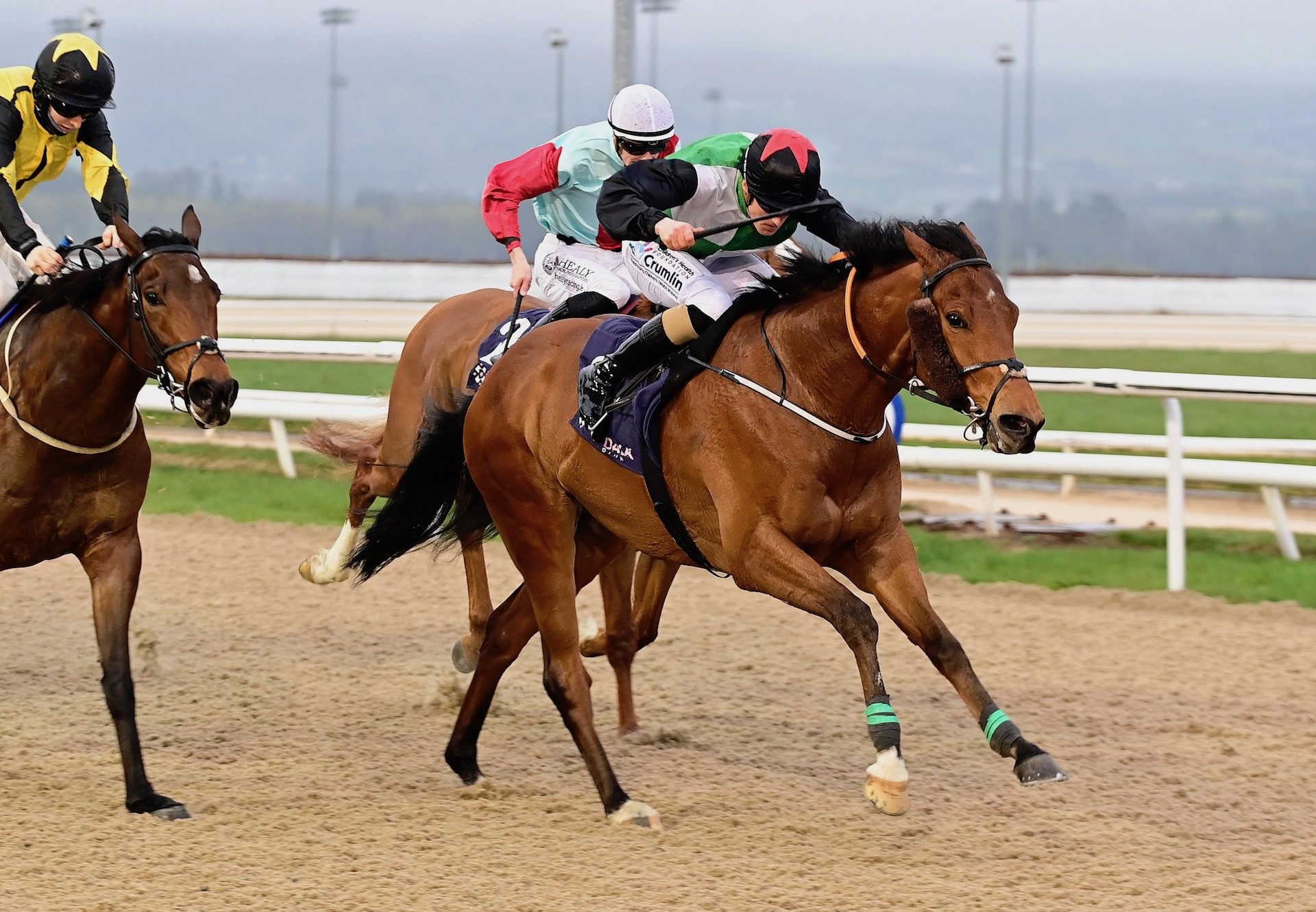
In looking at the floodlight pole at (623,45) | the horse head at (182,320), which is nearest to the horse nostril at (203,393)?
the horse head at (182,320)

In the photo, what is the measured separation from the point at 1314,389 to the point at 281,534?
18.5ft

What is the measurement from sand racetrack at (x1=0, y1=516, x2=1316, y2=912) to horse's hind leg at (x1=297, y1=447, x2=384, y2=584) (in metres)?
0.34

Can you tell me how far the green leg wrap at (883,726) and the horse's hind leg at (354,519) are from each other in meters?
3.02

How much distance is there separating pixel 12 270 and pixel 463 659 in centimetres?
218

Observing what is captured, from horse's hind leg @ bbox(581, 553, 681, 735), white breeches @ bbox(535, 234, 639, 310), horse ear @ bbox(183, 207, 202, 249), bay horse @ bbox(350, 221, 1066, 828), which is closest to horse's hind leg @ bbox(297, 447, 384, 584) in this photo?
white breeches @ bbox(535, 234, 639, 310)

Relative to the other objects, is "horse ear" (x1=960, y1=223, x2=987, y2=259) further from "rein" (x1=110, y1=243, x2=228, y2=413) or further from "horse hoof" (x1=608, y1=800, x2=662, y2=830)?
"rein" (x1=110, y1=243, x2=228, y2=413)

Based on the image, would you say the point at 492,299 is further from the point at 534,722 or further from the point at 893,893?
the point at 893,893

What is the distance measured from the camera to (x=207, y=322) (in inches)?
173

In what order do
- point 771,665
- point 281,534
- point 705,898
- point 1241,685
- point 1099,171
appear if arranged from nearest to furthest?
point 705,898, point 1241,685, point 771,665, point 281,534, point 1099,171

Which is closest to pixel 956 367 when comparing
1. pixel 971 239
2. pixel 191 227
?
pixel 971 239

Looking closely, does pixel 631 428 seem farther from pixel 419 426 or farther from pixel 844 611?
pixel 419 426

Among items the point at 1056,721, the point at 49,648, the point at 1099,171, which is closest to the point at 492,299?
the point at 49,648

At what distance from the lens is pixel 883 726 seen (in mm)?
3885

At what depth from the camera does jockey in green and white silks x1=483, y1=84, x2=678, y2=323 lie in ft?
19.6
